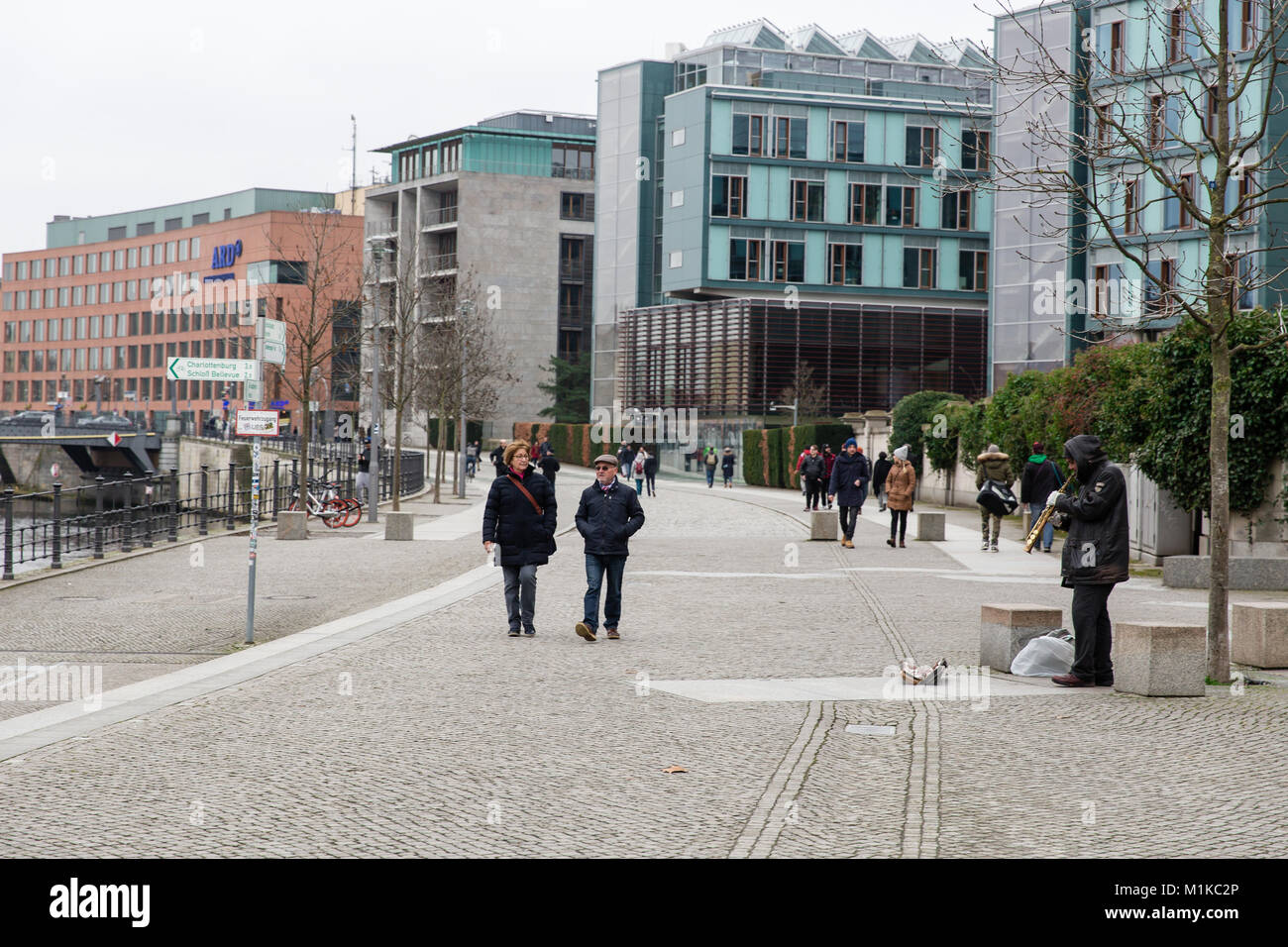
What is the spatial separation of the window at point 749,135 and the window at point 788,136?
29.2 inches

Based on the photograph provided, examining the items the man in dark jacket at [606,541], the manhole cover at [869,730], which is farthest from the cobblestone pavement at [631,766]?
the man in dark jacket at [606,541]

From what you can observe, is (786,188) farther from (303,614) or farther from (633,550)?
(303,614)

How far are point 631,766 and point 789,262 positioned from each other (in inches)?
2820

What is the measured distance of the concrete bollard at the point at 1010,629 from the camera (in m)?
11.4

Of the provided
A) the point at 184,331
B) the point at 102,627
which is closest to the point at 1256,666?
the point at 102,627

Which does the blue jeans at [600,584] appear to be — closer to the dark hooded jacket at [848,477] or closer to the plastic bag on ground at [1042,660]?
the plastic bag on ground at [1042,660]

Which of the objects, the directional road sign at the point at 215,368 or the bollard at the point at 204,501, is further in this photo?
the bollard at the point at 204,501

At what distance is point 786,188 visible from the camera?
7762 centimetres

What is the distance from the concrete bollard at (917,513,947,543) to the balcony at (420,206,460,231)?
78.0 metres

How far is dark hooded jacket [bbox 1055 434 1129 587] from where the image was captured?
10398 millimetres

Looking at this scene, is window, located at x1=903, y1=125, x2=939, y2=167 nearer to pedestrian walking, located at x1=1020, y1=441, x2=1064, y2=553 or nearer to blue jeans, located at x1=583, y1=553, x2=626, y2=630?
pedestrian walking, located at x1=1020, y1=441, x2=1064, y2=553

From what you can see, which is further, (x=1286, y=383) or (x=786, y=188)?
(x=786, y=188)

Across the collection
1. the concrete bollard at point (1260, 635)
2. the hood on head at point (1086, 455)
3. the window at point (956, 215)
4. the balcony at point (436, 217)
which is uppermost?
the balcony at point (436, 217)
